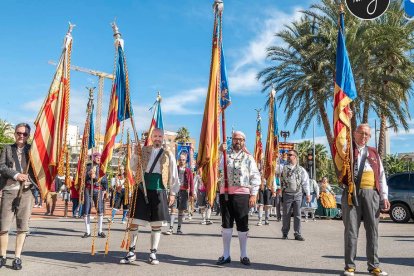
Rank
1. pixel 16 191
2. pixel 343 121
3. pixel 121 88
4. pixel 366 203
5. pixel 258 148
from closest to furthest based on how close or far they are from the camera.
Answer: pixel 366 203
pixel 16 191
pixel 343 121
pixel 121 88
pixel 258 148

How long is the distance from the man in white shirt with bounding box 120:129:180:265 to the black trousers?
90 centimetres

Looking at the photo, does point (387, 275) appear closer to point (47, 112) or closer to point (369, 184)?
point (369, 184)

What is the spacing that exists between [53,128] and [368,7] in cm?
790

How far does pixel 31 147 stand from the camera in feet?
22.7

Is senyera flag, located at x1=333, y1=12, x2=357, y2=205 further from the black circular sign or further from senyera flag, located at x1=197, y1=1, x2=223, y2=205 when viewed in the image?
the black circular sign

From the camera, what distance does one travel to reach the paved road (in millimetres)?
6672

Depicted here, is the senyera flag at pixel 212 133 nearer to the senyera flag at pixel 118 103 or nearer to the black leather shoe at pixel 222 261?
the black leather shoe at pixel 222 261

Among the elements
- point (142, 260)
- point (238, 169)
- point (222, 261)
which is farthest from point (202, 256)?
point (238, 169)

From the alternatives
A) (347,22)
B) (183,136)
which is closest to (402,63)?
(347,22)

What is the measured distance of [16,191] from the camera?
22.2 ft

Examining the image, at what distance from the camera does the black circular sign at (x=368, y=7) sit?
11023mm

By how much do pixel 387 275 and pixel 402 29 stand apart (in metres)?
20.7

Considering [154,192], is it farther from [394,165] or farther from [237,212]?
[394,165]

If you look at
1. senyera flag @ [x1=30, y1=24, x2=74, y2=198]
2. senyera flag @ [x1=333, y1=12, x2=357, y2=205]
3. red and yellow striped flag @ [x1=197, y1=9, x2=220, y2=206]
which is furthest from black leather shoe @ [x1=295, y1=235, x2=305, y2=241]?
senyera flag @ [x1=30, y1=24, x2=74, y2=198]
